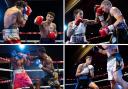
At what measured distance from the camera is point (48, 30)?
3012 mm

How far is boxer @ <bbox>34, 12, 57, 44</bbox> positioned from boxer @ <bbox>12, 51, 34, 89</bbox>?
220 mm

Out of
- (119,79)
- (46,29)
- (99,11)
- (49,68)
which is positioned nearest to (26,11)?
(46,29)

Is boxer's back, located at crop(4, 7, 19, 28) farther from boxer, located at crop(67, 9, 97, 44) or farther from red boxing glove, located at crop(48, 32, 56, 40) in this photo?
boxer, located at crop(67, 9, 97, 44)

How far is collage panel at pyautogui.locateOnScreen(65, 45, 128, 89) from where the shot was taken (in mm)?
3012

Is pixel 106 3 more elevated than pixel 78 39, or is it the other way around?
pixel 106 3

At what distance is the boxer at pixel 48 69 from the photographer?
118 inches

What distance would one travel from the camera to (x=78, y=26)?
3.03m

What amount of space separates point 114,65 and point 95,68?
0.58 feet

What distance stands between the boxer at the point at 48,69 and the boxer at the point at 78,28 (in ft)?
0.85

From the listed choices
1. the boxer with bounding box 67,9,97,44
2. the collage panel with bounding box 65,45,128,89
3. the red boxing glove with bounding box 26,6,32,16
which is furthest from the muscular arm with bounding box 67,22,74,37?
the red boxing glove with bounding box 26,6,32,16

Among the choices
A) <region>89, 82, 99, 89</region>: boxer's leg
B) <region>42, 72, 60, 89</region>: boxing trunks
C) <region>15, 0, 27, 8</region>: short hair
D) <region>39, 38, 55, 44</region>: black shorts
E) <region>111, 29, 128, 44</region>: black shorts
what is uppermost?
<region>15, 0, 27, 8</region>: short hair

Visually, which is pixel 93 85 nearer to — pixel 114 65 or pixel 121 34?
pixel 114 65

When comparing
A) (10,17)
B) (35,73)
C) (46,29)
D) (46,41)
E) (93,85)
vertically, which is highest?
(10,17)

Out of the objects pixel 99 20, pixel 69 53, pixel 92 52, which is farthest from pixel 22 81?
pixel 99 20
